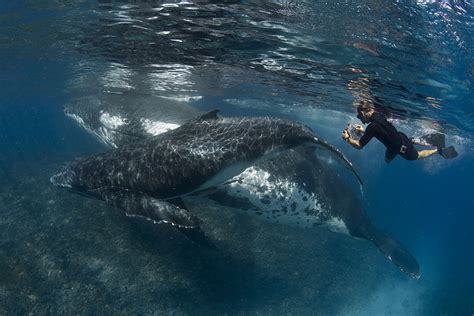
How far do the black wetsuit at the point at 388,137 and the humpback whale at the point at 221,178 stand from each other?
1.91 metres

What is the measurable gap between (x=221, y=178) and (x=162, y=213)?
73.3 inches

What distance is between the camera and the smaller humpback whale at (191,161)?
8.77 m

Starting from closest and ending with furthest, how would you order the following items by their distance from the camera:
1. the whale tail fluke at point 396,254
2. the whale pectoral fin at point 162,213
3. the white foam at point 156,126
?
the whale pectoral fin at point 162,213
the whale tail fluke at point 396,254
the white foam at point 156,126

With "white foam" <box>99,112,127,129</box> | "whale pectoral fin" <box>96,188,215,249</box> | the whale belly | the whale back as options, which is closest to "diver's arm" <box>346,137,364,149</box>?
the whale back

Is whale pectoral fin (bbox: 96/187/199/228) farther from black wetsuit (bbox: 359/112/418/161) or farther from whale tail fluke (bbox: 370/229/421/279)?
whale tail fluke (bbox: 370/229/421/279)

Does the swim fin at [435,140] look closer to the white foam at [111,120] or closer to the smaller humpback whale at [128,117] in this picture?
the smaller humpback whale at [128,117]

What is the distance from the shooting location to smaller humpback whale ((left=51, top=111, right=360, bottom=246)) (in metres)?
8.77

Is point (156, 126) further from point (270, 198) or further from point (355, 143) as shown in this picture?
point (355, 143)

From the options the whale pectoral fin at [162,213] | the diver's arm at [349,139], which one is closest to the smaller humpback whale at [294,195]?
the whale pectoral fin at [162,213]

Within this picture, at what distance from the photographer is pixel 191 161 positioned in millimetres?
8938

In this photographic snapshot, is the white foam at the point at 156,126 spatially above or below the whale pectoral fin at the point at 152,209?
below

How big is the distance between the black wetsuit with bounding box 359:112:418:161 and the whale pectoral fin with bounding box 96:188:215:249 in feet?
17.7

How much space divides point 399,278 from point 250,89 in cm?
1636

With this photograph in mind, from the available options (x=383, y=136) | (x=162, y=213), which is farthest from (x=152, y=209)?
(x=383, y=136)
